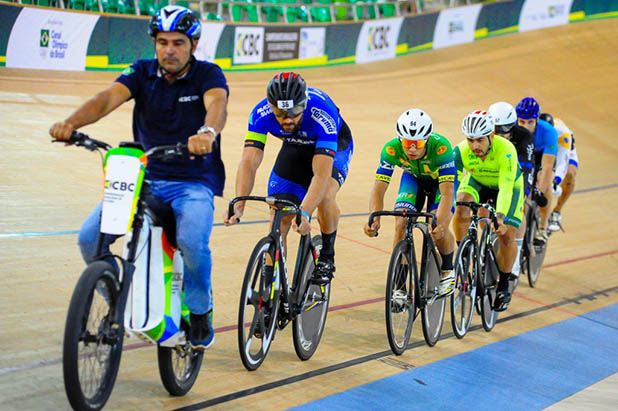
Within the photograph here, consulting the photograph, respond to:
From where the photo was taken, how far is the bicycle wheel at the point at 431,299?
14.0 ft

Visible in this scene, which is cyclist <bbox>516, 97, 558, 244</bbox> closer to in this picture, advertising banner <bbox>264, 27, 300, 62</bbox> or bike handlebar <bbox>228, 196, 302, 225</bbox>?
bike handlebar <bbox>228, 196, 302, 225</bbox>

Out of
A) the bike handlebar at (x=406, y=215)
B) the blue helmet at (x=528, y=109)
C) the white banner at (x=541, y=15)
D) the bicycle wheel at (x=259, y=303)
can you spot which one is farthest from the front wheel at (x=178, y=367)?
the white banner at (x=541, y=15)

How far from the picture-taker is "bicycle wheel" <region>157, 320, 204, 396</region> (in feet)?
9.50

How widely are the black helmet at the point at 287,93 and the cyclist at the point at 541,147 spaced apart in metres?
3.27

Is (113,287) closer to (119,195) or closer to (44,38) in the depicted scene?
(119,195)

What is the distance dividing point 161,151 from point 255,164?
1050 mm

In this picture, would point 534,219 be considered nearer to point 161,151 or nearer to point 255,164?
point 255,164

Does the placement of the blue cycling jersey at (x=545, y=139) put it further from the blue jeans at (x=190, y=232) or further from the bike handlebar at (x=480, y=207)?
the blue jeans at (x=190, y=232)

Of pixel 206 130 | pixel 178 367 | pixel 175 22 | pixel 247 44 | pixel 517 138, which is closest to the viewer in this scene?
pixel 206 130

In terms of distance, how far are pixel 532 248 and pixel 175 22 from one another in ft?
14.2

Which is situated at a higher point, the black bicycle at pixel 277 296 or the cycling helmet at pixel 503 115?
the cycling helmet at pixel 503 115

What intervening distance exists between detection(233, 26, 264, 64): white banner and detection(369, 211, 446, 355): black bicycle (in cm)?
1115

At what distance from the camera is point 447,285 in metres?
4.43

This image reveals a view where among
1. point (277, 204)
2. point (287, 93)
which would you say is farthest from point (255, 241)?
point (287, 93)
